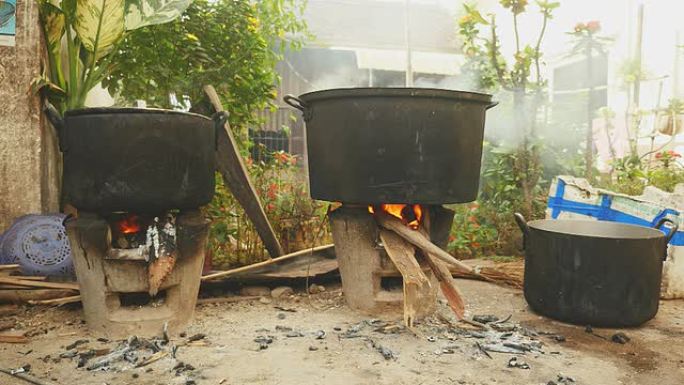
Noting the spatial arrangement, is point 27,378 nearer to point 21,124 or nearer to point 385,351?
point 385,351

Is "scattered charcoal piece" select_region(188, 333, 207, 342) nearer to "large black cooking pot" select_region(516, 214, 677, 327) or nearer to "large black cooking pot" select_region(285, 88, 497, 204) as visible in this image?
"large black cooking pot" select_region(285, 88, 497, 204)

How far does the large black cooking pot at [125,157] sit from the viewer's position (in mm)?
2611

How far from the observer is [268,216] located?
447cm

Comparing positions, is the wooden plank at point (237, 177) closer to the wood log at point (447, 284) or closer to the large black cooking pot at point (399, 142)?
the large black cooking pot at point (399, 142)

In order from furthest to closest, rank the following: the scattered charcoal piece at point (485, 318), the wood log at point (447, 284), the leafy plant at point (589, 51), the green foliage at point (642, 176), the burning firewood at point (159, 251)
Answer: the leafy plant at point (589, 51) → the green foliage at point (642, 176) → the scattered charcoal piece at point (485, 318) → the wood log at point (447, 284) → the burning firewood at point (159, 251)

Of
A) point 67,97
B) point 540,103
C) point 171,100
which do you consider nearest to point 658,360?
point 540,103

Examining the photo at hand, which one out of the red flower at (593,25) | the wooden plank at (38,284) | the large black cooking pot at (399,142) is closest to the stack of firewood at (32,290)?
the wooden plank at (38,284)

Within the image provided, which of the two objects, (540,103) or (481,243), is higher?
(540,103)

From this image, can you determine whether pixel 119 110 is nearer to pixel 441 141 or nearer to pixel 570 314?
pixel 441 141

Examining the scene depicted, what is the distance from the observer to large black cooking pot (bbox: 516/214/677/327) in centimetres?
301

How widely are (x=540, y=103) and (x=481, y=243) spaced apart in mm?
1677

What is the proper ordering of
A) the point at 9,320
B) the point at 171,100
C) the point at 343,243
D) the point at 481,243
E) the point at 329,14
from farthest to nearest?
the point at 329,14
the point at 481,243
the point at 171,100
the point at 343,243
the point at 9,320

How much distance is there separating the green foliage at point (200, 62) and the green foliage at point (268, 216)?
608 millimetres

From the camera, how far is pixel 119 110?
260 cm
